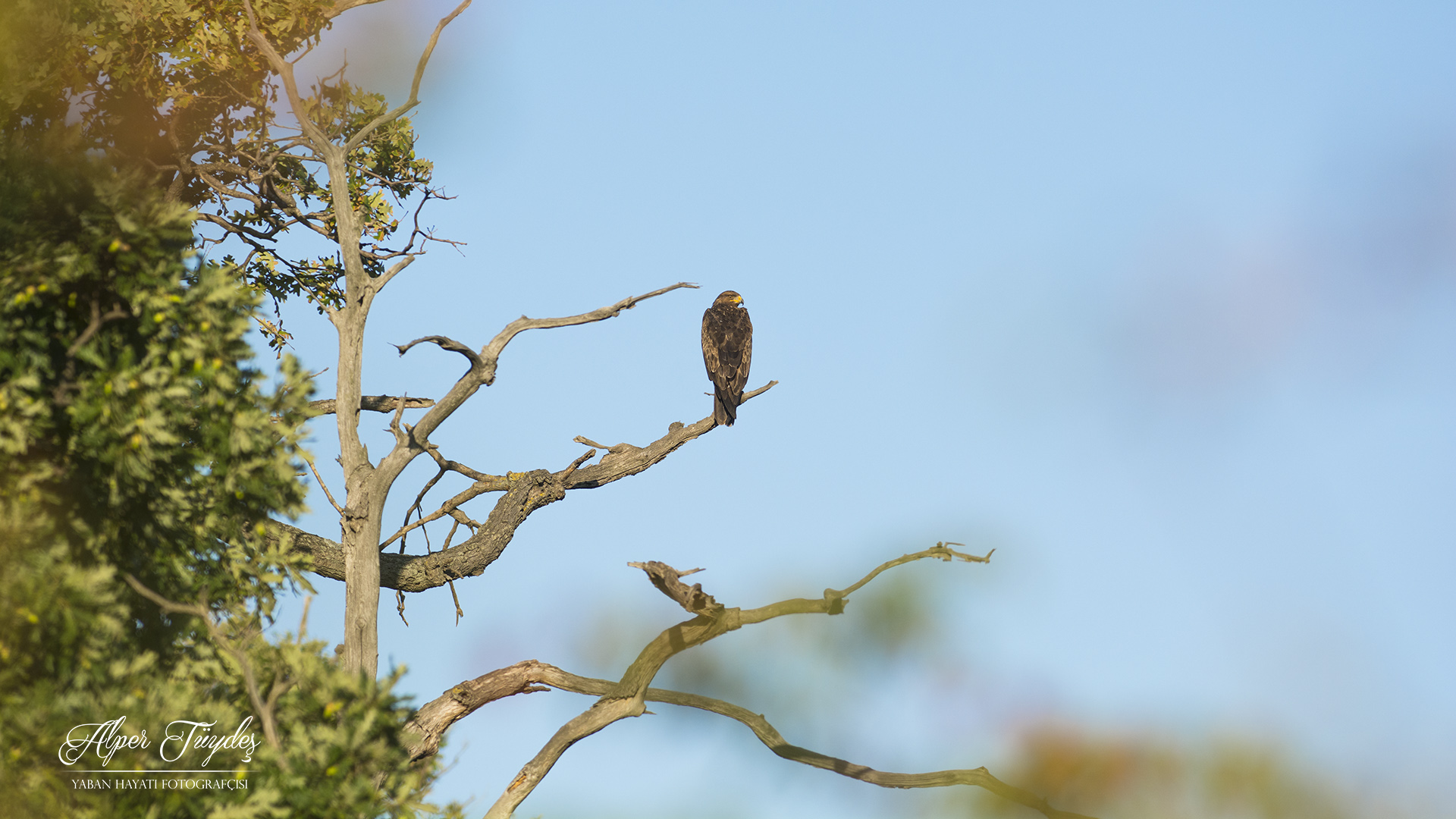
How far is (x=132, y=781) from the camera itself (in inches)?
284

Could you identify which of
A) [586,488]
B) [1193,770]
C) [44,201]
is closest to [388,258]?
[586,488]

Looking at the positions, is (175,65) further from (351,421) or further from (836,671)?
(836,671)

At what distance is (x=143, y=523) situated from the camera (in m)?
8.38

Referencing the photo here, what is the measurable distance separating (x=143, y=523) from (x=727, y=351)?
8748 millimetres

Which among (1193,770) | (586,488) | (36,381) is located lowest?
(36,381)

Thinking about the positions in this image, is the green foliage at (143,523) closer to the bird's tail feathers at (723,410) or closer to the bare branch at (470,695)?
the bare branch at (470,695)

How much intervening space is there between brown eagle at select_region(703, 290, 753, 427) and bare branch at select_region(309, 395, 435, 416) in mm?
3827

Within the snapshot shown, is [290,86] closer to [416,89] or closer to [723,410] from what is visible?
[416,89]

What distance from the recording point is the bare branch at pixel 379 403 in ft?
43.6

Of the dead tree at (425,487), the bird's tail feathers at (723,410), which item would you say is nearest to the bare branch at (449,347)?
the dead tree at (425,487)

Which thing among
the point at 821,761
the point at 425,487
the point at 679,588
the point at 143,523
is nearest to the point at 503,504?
the point at 425,487

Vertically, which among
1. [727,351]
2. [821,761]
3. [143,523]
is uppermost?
[727,351]

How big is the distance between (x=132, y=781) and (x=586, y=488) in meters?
7.22

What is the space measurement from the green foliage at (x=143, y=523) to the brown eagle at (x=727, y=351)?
667 cm
